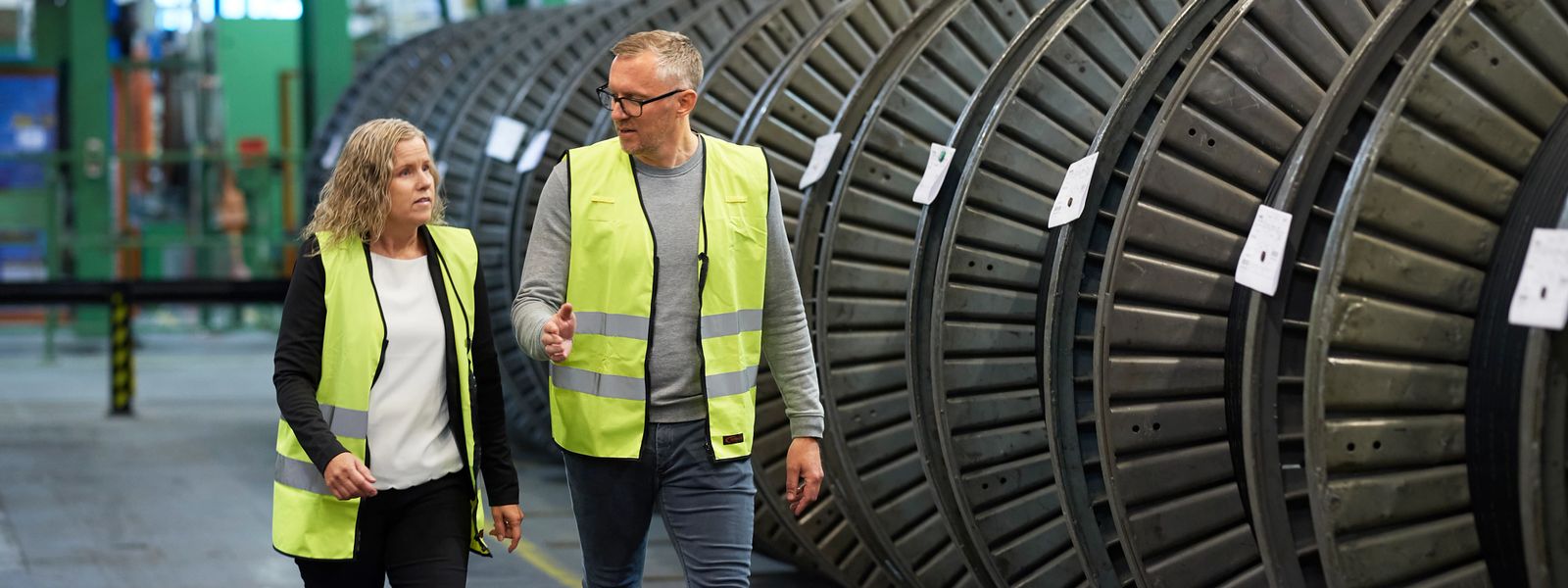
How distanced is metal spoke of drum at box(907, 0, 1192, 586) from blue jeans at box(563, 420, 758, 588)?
4.20 ft

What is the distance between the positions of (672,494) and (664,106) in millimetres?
745

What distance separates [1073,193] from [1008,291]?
58 centimetres

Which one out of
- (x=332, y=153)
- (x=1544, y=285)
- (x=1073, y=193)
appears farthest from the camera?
(x=332, y=153)

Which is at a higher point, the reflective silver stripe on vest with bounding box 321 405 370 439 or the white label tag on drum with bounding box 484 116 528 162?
the white label tag on drum with bounding box 484 116 528 162

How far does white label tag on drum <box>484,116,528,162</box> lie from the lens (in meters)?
8.84

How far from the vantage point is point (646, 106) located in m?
3.37

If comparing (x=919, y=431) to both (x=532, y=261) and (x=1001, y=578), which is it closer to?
(x=1001, y=578)

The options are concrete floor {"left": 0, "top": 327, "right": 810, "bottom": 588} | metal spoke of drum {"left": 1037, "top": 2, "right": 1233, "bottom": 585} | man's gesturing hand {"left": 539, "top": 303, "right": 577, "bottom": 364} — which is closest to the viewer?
man's gesturing hand {"left": 539, "top": 303, "right": 577, "bottom": 364}

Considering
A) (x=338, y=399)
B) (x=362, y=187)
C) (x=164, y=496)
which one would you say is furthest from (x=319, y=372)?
(x=164, y=496)

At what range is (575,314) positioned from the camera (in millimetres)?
3453

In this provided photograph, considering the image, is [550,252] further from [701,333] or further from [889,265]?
[889,265]

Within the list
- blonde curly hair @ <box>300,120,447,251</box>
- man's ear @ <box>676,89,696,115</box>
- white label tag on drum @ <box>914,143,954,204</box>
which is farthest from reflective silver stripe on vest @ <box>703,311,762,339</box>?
white label tag on drum @ <box>914,143,954,204</box>

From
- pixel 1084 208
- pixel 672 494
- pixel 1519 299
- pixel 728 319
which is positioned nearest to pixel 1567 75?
pixel 1519 299

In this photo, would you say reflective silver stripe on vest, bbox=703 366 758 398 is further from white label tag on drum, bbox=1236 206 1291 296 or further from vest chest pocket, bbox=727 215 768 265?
white label tag on drum, bbox=1236 206 1291 296
